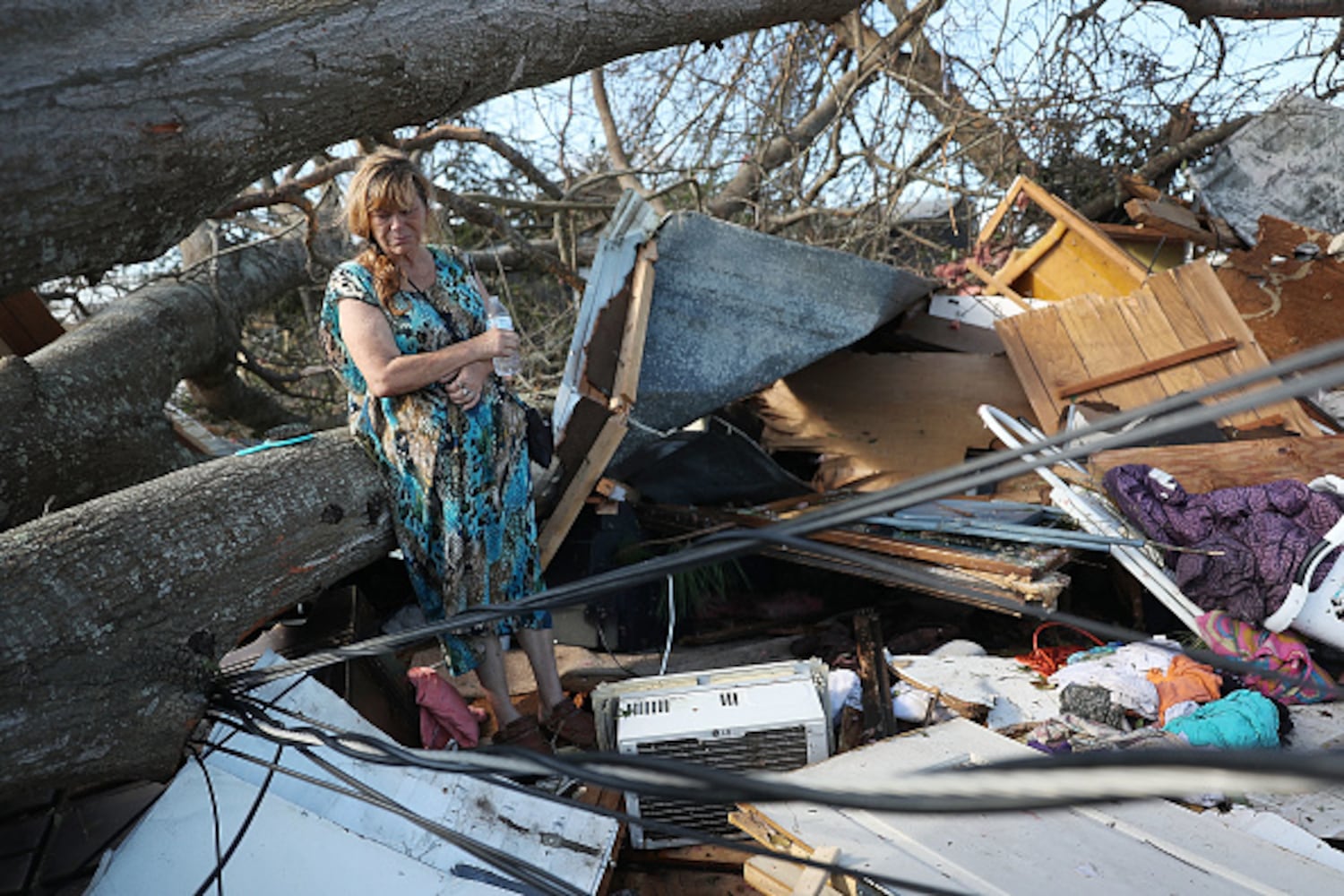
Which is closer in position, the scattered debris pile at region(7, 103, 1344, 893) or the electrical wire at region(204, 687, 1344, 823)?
the electrical wire at region(204, 687, 1344, 823)

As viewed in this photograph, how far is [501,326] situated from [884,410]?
3.07m

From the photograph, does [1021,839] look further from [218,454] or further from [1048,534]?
[218,454]

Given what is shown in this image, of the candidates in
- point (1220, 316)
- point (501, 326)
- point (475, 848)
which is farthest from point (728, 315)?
point (475, 848)

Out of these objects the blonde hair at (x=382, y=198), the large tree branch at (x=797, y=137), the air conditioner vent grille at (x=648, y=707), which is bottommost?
the air conditioner vent grille at (x=648, y=707)

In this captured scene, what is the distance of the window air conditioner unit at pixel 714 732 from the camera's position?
3.09 m

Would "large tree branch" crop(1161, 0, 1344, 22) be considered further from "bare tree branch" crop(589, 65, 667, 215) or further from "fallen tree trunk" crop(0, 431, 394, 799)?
"fallen tree trunk" crop(0, 431, 394, 799)

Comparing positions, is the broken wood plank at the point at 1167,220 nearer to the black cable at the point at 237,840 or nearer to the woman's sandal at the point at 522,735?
the woman's sandal at the point at 522,735

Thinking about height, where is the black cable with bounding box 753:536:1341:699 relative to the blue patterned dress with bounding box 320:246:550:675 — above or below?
below

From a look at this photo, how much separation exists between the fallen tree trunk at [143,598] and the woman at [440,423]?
10.4 inches

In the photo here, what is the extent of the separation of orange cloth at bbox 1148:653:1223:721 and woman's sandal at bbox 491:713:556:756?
211 centimetres

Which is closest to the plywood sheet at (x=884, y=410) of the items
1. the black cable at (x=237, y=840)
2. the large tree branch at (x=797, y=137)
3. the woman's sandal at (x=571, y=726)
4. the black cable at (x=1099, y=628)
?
the large tree branch at (x=797, y=137)

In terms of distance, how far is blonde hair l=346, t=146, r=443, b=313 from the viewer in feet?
9.84

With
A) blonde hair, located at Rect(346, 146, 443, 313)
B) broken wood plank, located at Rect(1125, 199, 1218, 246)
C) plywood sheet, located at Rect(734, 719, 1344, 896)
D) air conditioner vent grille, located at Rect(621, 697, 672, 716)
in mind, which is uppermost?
blonde hair, located at Rect(346, 146, 443, 313)

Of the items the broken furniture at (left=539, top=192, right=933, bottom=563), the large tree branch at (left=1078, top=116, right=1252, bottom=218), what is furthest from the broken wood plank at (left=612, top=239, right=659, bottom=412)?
the large tree branch at (left=1078, top=116, right=1252, bottom=218)
